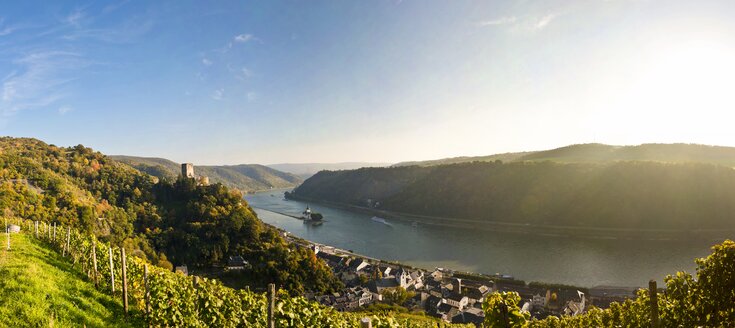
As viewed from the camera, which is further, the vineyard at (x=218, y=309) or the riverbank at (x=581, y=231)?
the riverbank at (x=581, y=231)

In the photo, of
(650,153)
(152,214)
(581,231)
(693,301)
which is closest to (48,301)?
(693,301)

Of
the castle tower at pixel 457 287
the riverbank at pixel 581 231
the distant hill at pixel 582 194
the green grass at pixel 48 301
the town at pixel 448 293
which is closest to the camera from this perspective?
the green grass at pixel 48 301

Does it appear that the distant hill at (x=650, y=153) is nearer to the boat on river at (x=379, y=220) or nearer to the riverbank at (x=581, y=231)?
the riverbank at (x=581, y=231)

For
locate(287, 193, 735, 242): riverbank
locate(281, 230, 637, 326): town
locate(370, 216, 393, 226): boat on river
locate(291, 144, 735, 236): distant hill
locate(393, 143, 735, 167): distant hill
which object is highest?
locate(393, 143, 735, 167): distant hill

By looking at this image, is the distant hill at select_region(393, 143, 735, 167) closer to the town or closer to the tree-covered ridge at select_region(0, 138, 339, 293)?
the town

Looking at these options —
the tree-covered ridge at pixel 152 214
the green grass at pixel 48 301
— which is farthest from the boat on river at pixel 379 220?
the green grass at pixel 48 301

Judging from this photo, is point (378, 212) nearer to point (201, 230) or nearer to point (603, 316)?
point (201, 230)

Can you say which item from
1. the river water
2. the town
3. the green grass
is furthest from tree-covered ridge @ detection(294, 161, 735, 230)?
the green grass
